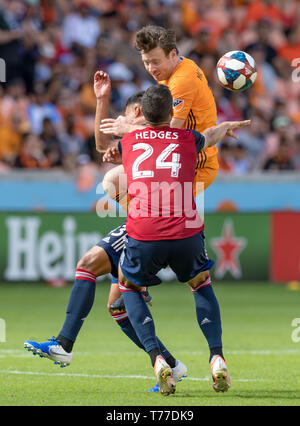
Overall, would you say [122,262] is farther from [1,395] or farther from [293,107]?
[293,107]

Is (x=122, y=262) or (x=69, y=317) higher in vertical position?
(x=122, y=262)

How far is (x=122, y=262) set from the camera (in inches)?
263

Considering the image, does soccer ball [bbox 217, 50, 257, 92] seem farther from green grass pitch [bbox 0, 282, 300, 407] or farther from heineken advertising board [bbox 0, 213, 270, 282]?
heineken advertising board [bbox 0, 213, 270, 282]

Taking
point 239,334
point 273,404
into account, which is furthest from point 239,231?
point 273,404

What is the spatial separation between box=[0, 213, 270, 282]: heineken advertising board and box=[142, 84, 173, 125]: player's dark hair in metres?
8.79

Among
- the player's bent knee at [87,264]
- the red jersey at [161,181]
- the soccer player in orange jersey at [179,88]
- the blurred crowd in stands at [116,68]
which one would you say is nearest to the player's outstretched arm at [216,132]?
the red jersey at [161,181]

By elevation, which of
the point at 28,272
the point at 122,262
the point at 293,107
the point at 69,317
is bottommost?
the point at 28,272

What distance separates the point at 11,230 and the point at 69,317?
8.43m

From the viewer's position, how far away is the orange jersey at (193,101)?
700cm

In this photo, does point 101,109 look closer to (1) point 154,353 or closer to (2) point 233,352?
(1) point 154,353

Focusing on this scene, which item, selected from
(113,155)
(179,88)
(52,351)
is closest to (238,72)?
(179,88)

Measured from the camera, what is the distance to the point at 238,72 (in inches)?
289
